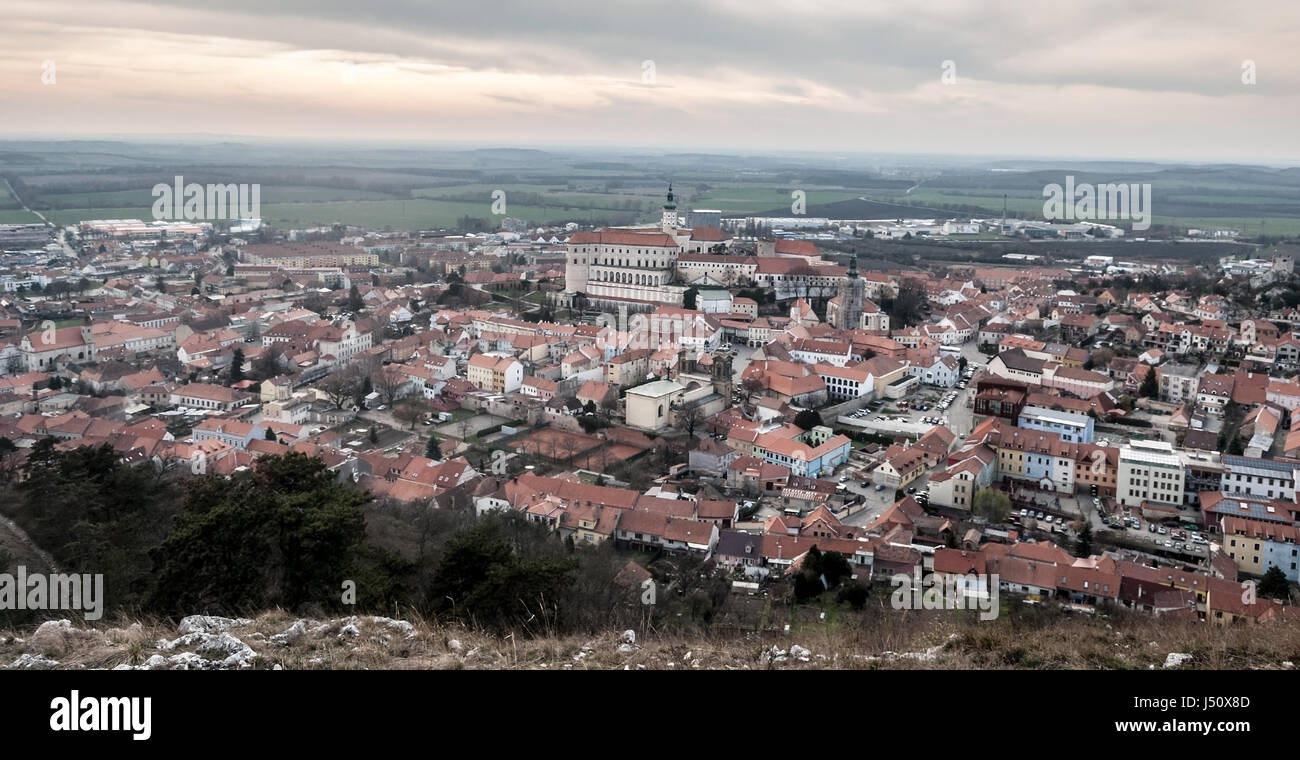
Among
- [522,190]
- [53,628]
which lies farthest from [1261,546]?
[522,190]

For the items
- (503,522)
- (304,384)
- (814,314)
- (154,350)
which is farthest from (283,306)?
(503,522)

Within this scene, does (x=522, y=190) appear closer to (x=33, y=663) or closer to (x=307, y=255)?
(x=307, y=255)

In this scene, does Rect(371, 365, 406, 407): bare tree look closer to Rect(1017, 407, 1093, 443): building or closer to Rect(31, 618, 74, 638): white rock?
Rect(1017, 407, 1093, 443): building

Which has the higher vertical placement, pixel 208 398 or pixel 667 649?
pixel 667 649

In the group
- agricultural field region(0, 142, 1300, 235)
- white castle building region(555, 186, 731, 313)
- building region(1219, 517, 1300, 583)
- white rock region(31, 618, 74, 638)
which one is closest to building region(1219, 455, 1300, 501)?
building region(1219, 517, 1300, 583)

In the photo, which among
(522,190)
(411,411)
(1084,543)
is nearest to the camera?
(1084,543)

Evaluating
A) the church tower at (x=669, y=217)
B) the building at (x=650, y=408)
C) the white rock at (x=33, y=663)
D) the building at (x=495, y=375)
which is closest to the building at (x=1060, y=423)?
the building at (x=650, y=408)

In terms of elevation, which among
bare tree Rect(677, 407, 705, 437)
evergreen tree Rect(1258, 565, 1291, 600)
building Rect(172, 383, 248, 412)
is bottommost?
evergreen tree Rect(1258, 565, 1291, 600)
